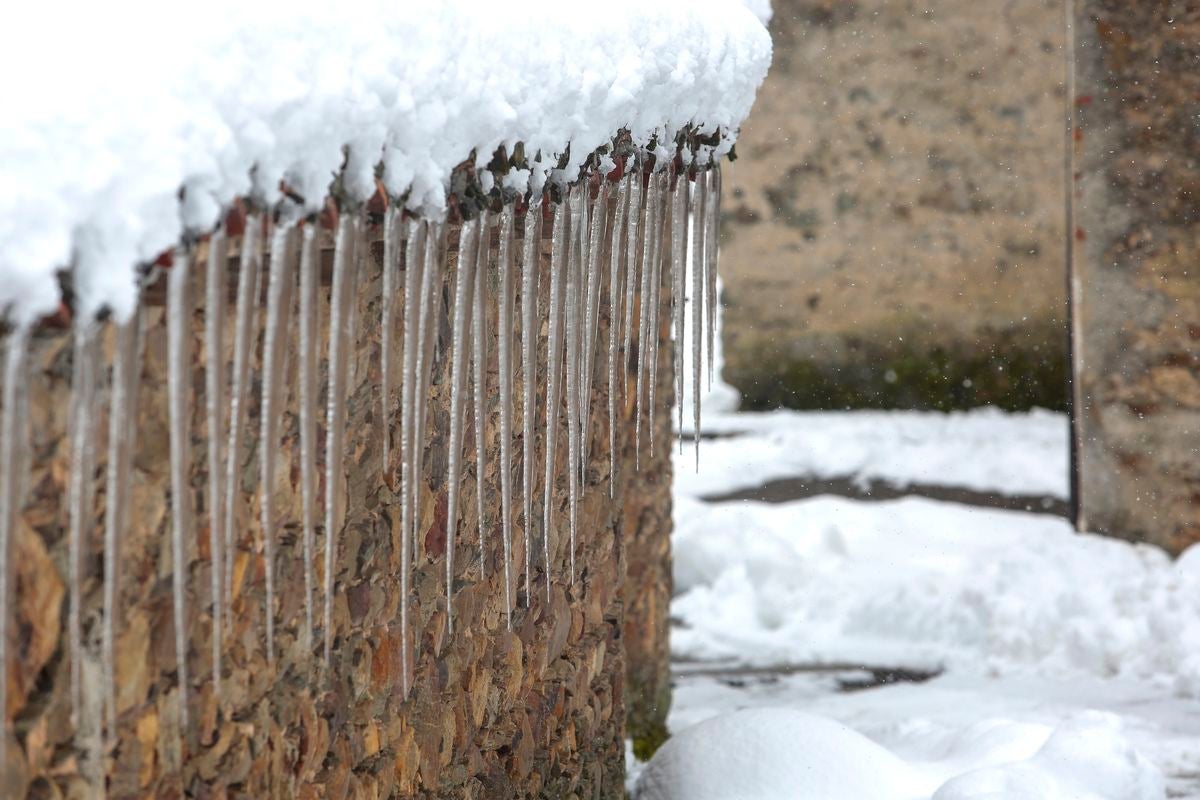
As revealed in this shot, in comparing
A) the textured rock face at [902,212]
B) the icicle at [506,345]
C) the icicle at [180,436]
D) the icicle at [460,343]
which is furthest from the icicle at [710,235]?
the textured rock face at [902,212]

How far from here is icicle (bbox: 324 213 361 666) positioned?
1411 mm

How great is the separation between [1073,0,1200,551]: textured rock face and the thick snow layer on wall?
3883 mm

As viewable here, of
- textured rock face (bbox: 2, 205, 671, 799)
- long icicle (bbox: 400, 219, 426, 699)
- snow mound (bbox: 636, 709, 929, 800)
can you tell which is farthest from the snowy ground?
long icicle (bbox: 400, 219, 426, 699)

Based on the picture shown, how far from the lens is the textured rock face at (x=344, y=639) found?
118 cm

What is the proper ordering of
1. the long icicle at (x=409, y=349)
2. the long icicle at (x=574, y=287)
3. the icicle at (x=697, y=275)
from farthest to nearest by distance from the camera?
the icicle at (x=697, y=275) → the long icicle at (x=574, y=287) → the long icicle at (x=409, y=349)

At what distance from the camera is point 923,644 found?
4.55m

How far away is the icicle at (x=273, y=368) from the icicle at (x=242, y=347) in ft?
0.06

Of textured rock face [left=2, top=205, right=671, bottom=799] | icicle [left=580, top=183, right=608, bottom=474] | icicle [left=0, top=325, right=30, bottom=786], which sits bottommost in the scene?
textured rock face [left=2, top=205, right=671, bottom=799]

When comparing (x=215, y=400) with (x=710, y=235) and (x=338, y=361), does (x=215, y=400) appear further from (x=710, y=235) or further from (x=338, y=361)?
(x=710, y=235)

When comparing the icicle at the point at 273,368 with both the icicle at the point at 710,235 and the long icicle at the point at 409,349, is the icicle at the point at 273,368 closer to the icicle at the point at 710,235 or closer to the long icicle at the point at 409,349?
the long icicle at the point at 409,349

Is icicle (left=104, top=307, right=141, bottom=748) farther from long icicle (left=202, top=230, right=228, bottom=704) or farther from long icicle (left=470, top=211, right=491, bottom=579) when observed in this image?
long icicle (left=470, top=211, right=491, bottom=579)

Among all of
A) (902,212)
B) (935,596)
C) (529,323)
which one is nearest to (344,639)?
(529,323)

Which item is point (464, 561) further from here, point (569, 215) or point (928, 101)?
point (928, 101)

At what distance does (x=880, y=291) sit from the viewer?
26.9 ft
